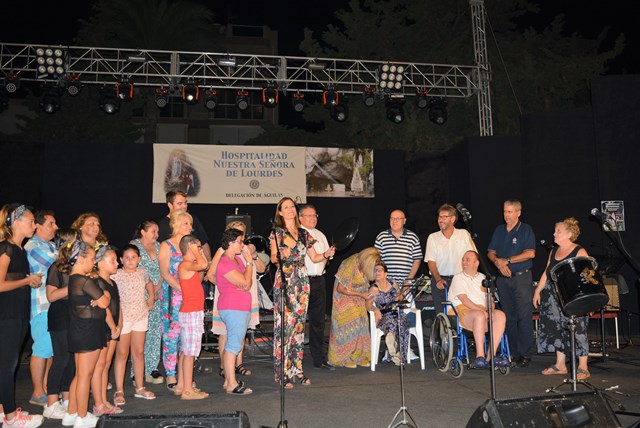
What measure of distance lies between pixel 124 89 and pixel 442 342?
7459 mm

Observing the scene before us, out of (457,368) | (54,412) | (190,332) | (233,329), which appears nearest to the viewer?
(54,412)

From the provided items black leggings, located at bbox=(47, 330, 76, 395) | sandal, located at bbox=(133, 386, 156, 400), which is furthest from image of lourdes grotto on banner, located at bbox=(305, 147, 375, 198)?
black leggings, located at bbox=(47, 330, 76, 395)

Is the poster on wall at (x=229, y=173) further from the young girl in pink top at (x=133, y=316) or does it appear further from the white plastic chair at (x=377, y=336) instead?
the young girl in pink top at (x=133, y=316)

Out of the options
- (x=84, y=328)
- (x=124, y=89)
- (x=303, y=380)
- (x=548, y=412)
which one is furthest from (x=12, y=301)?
(x=124, y=89)

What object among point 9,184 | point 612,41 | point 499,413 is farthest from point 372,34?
point 499,413

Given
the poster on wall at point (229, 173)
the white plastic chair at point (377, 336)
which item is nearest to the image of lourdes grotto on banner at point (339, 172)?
the poster on wall at point (229, 173)

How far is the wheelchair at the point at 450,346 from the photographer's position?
5.64 meters

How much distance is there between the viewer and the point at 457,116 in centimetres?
1661

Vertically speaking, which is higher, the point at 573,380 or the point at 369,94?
the point at 369,94

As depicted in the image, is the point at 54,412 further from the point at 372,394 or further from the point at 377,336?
the point at 377,336

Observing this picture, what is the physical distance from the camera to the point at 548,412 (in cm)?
279

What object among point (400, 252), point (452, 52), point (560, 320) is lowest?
point (560, 320)

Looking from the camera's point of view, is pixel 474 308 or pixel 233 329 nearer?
pixel 233 329

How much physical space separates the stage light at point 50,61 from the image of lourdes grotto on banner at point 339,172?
14.7 ft
